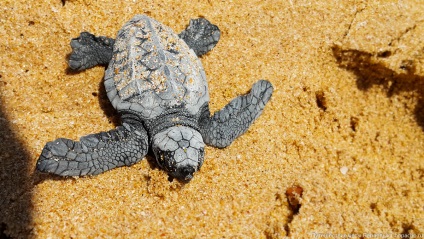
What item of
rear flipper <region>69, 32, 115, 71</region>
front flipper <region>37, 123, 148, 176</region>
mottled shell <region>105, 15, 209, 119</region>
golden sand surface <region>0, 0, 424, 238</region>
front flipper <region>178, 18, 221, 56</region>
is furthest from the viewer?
front flipper <region>178, 18, 221, 56</region>

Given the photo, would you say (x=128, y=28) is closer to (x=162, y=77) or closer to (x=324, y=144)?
(x=162, y=77)

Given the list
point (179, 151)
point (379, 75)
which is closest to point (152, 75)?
point (179, 151)

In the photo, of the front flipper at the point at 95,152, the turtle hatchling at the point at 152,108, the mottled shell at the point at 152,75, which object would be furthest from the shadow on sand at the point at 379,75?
the front flipper at the point at 95,152

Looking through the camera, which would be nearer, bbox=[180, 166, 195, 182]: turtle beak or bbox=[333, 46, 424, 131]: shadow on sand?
bbox=[180, 166, 195, 182]: turtle beak

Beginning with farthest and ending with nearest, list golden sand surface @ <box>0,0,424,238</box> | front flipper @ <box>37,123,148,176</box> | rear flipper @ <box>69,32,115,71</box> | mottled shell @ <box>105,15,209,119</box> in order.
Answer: rear flipper @ <box>69,32,115,71</box> → mottled shell @ <box>105,15,209,119</box> → golden sand surface @ <box>0,0,424,238</box> → front flipper @ <box>37,123,148,176</box>

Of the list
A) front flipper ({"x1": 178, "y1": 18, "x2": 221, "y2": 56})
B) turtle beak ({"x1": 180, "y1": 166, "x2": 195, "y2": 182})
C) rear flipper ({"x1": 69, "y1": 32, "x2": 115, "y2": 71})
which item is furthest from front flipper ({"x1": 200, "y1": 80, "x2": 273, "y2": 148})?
rear flipper ({"x1": 69, "y1": 32, "x2": 115, "y2": 71})

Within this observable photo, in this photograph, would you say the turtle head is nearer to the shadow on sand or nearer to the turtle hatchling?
the turtle hatchling
